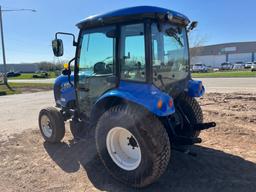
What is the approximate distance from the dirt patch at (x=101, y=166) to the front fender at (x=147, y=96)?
3.65 feet

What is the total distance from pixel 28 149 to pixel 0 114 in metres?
5.43

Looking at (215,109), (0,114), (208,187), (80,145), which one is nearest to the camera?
(208,187)

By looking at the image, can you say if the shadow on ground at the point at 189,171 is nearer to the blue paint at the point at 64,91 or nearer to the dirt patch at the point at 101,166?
the dirt patch at the point at 101,166

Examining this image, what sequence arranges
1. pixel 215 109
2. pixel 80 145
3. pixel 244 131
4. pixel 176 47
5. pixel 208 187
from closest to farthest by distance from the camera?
Result: pixel 208 187 < pixel 176 47 < pixel 80 145 < pixel 244 131 < pixel 215 109

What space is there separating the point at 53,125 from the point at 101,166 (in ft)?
5.44

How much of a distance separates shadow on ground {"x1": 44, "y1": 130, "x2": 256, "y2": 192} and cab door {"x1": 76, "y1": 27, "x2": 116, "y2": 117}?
2.67ft

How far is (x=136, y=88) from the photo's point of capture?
4.12 metres

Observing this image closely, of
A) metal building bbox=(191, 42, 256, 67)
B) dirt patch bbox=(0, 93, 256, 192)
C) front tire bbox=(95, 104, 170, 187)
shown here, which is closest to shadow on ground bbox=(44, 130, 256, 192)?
dirt patch bbox=(0, 93, 256, 192)

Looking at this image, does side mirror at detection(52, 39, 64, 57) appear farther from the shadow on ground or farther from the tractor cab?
the shadow on ground

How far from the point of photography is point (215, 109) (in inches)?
364

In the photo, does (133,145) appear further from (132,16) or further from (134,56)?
(132,16)

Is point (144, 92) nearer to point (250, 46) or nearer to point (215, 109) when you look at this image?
point (215, 109)

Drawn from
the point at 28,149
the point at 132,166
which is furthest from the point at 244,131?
the point at 28,149

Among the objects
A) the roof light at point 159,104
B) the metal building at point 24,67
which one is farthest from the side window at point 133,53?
the metal building at point 24,67
